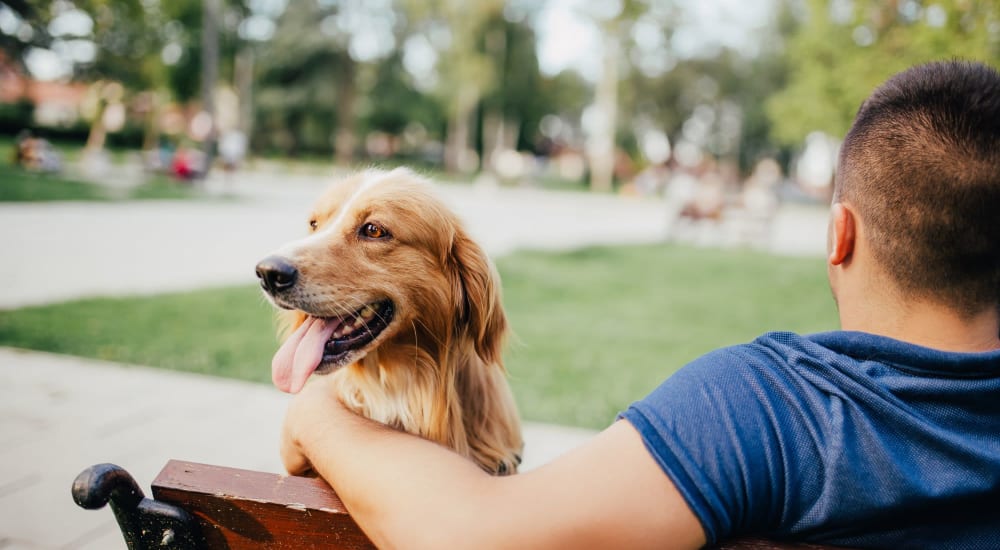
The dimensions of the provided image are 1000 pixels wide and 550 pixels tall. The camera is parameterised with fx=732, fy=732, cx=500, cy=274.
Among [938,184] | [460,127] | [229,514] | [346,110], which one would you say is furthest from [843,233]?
[460,127]

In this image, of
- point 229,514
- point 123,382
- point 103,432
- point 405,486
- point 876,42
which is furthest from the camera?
point 876,42

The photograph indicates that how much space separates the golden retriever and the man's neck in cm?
144

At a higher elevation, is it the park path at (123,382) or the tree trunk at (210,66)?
the tree trunk at (210,66)

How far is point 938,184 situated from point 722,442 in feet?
1.90

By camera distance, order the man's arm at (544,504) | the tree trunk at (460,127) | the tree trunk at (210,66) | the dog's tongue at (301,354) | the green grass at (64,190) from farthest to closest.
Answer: the tree trunk at (460,127) → the tree trunk at (210,66) → the green grass at (64,190) → the dog's tongue at (301,354) → the man's arm at (544,504)

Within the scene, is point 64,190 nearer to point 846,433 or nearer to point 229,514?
point 229,514

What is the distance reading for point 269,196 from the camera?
82.3ft

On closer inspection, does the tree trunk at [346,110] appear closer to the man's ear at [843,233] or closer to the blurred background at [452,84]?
the blurred background at [452,84]

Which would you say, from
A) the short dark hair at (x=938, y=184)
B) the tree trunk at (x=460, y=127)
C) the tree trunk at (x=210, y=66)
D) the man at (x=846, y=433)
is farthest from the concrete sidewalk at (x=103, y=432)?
the tree trunk at (x=460, y=127)

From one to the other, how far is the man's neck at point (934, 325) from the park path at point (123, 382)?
164 cm

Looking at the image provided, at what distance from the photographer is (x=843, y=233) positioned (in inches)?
56.0

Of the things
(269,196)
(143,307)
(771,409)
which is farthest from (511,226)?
(771,409)

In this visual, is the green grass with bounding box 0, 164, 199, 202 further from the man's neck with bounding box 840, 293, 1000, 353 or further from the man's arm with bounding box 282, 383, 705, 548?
the man's neck with bounding box 840, 293, 1000, 353

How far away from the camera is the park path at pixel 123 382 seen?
4.02m
